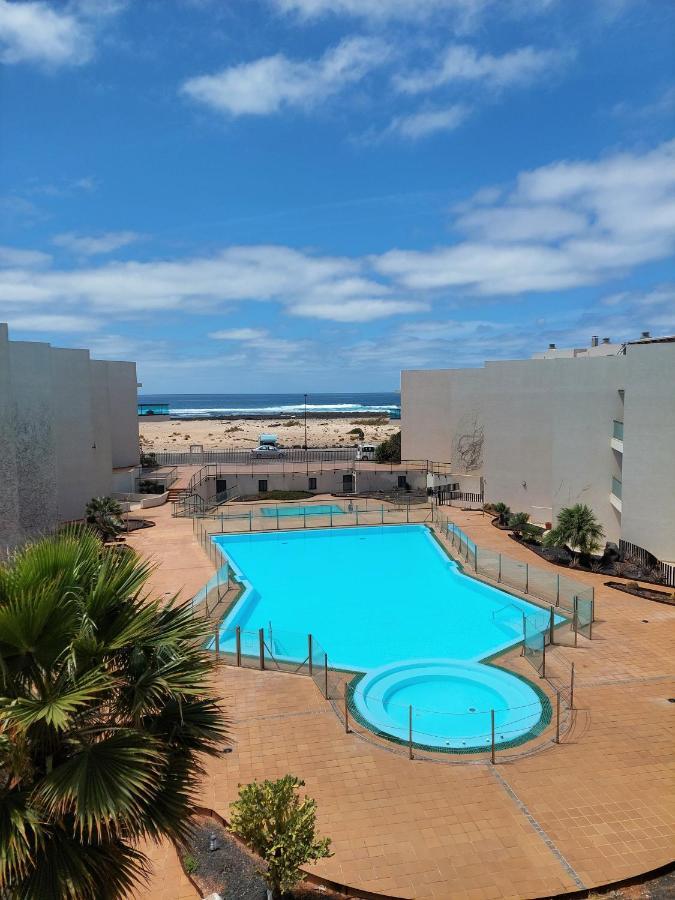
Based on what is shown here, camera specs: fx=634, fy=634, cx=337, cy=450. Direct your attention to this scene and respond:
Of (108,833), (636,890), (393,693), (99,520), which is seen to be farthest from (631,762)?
(99,520)

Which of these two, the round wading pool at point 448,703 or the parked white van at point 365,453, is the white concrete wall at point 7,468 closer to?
the round wading pool at point 448,703

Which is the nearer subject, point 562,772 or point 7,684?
point 7,684

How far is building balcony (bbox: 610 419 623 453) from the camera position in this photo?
2436 cm

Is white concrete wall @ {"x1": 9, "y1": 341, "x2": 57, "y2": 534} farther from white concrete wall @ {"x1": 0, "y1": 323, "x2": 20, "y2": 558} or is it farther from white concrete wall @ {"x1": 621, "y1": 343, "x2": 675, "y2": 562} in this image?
white concrete wall @ {"x1": 621, "y1": 343, "x2": 675, "y2": 562}

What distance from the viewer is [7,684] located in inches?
195

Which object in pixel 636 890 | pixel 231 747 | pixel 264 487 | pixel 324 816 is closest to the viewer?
pixel 636 890

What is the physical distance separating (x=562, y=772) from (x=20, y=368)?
2241 centimetres

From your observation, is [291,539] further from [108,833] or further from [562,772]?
[108,833]

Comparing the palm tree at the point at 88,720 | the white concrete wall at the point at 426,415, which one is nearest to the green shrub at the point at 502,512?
the white concrete wall at the point at 426,415

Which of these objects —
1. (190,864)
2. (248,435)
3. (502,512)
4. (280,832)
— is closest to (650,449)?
(502,512)

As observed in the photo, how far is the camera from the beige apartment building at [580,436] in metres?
22.0

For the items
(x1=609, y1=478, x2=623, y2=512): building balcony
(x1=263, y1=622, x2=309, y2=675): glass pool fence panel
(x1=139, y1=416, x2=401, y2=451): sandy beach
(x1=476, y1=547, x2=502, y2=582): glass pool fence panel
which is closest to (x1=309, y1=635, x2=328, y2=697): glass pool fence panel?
(x1=263, y1=622, x2=309, y2=675): glass pool fence panel

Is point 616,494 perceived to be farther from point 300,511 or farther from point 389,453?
point 389,453

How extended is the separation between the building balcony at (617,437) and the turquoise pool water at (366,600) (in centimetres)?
796
